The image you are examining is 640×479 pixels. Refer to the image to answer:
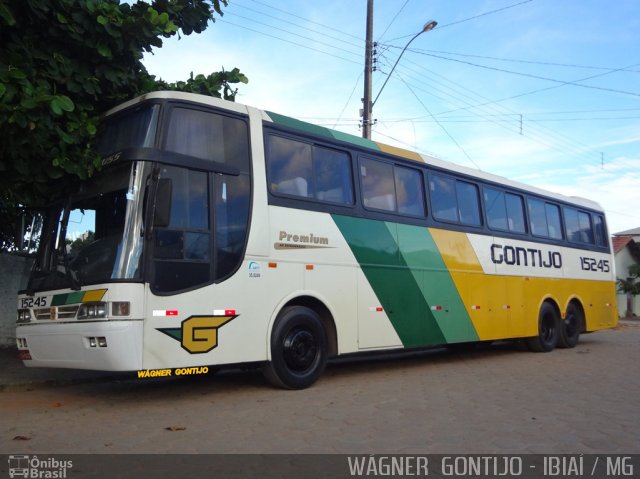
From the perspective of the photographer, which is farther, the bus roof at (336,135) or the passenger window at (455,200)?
the passenger window at (455,200)

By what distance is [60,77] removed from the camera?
6949 millimetres

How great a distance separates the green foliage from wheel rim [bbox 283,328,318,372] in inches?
124

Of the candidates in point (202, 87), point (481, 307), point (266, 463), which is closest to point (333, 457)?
point (266, 463)

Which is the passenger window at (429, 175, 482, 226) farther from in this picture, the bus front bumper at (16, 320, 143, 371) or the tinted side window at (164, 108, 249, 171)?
the bus front bumper at (16, 320, 143, 371)

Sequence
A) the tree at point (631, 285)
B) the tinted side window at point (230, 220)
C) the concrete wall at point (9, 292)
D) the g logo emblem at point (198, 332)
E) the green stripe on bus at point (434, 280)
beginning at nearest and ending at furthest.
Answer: the g logo emblem at point (198, 332) < the tinted side window at point (230, 220) < the green stripe on bus at point (434, 280) < the concrete wall at point (9, 292) < the tree at point (631, 285)

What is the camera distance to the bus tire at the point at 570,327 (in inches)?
538

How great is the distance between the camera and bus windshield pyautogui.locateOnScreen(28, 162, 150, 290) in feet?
20.2

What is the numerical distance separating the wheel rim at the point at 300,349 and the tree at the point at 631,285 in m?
34.8

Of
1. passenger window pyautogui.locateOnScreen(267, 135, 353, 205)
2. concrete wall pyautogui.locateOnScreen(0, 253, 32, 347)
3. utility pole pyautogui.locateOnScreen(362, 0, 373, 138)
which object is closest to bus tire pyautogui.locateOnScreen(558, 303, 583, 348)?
utility pole pyautogui.locateOnScreen(362, 0, 373, 138)

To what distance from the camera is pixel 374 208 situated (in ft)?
29.8

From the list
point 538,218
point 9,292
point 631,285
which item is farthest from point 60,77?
point 631,285

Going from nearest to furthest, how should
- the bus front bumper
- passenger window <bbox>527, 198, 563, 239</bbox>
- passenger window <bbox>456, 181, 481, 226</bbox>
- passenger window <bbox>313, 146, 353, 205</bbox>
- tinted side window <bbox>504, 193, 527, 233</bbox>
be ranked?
the bus front bumper → passenger window <bbox>313, 146, 353, 205</bbox> → passenger window <bbox>456, 181, 481, 226</bbox> → tinted side window <bbox>504, 193, 527, 233</bbox> → passenger window <bbox>527, 198, 563, 239</bbox>

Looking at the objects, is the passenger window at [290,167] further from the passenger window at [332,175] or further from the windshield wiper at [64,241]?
the windshield wiper at [64,241]

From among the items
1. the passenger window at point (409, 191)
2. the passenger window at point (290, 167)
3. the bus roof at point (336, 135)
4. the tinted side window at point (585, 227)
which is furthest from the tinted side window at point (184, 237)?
the tinted side window at point (585, 227)
